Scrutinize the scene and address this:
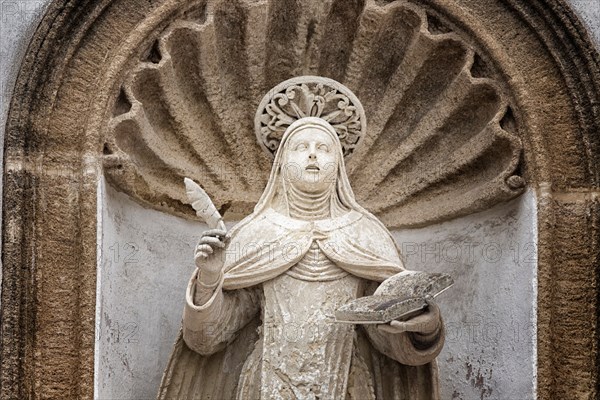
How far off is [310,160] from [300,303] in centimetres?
61

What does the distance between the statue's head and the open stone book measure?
56 centimetres

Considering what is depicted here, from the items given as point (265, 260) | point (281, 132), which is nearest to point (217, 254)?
point (265, 260)

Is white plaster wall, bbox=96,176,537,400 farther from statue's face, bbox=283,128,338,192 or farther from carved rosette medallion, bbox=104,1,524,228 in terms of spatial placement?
statue's face, bbox=283,128,338,192

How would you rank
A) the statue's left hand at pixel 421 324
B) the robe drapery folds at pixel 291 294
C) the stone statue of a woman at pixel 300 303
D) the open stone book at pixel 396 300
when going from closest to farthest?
the open stone book at pixel 396 300 < the statue's left hand at pixel 421 324 < the stone statue of a woman at pixel 300 303 < the robe drapery folds at pixel 291 294

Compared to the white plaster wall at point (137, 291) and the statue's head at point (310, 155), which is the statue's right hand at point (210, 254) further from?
the white plaster wall at point (137, 291)

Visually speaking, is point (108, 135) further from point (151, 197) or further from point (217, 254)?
point (217, 254)

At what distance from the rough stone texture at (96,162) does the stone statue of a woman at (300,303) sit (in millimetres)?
548

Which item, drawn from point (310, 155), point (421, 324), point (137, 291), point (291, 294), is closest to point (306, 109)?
point (310, 155)

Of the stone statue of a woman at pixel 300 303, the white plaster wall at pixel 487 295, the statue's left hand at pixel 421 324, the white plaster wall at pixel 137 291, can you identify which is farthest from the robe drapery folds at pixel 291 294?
the white plaster wall at pixel 487 295

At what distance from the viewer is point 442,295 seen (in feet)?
27.0

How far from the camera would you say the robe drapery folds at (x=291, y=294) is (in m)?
7.32

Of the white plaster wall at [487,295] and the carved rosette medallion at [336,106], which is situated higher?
the carved rosette medallion at [336,106]

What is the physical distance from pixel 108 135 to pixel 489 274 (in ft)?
5.71

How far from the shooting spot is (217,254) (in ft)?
23.2
